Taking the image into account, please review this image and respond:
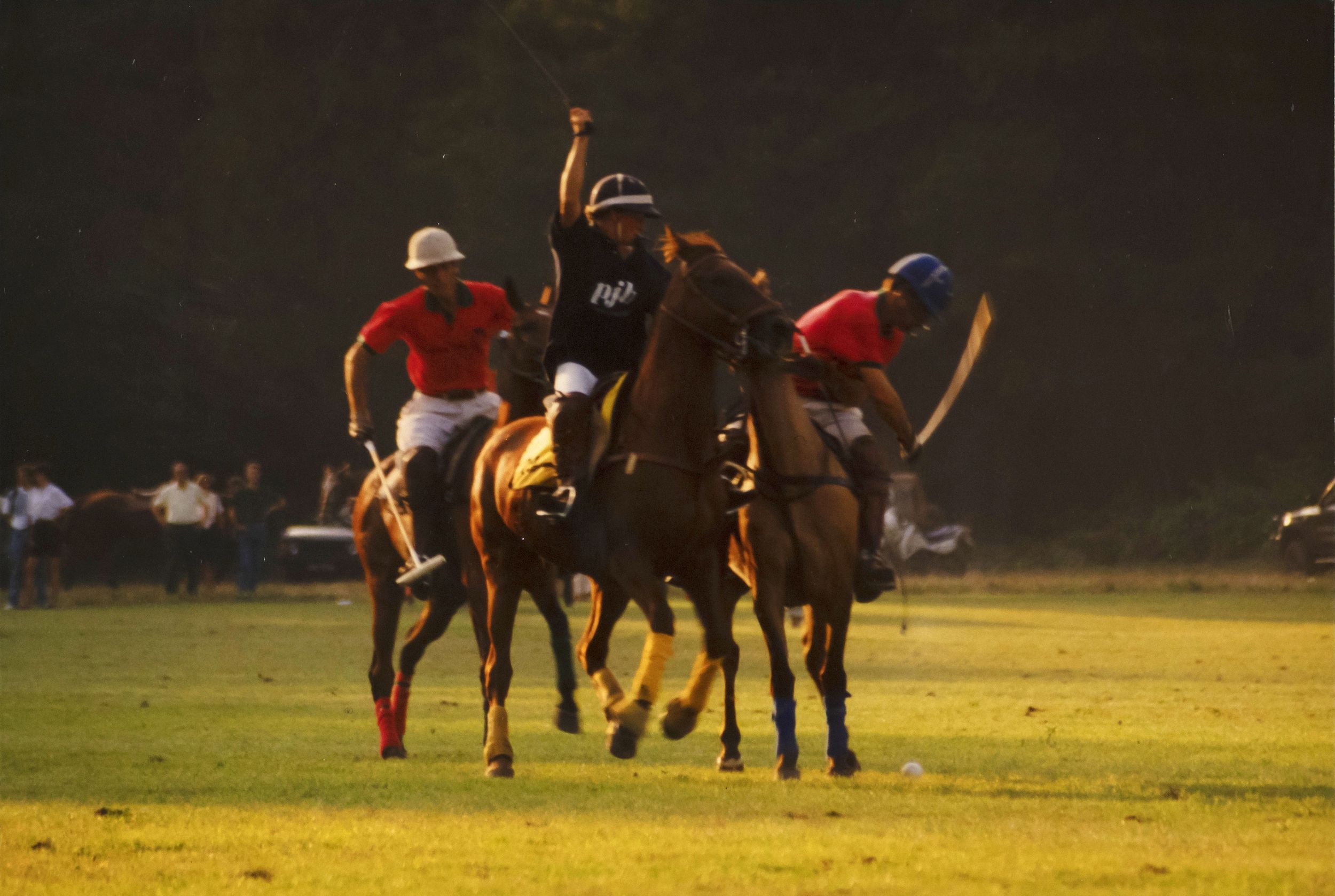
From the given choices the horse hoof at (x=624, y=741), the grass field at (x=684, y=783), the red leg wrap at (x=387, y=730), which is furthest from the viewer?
the red leg wrap at (x=387, y=730)

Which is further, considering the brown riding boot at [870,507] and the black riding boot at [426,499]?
the black riding boot at [426,499]

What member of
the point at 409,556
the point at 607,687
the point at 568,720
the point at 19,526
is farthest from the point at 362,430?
the point at 19,526

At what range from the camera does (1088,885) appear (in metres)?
6.93

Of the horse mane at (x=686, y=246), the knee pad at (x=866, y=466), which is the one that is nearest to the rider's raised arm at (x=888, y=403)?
the knee pad at (x=866, y=466)

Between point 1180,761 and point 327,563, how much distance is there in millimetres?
29866

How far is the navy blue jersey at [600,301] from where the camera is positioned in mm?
10023

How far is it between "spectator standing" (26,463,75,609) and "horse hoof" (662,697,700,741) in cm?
2338

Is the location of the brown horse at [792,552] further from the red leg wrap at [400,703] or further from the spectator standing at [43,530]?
the spectator standing at [43,530]

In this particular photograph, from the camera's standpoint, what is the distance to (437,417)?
12227 mm

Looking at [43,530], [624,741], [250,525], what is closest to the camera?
[624,741]

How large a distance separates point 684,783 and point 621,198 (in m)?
2.85

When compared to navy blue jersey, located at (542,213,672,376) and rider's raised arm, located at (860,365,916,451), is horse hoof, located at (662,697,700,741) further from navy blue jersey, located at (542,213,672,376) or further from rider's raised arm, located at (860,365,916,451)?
rider's raised arm, located at (860,365,916,451)

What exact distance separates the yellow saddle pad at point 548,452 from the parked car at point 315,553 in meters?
29.1

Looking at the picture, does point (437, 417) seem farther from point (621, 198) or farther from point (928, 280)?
point (928, 280)
